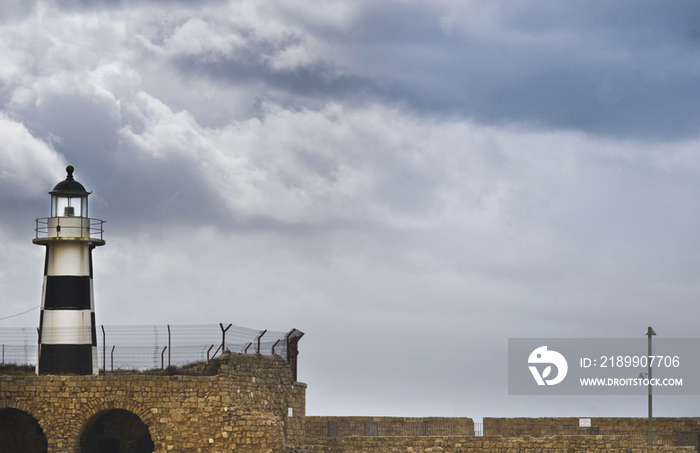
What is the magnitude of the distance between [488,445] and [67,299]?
13.9m

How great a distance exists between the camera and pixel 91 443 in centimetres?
3566

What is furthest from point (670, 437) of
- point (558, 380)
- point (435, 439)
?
point (435, 439)

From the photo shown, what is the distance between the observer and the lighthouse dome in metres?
37.4

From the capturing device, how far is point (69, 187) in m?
37.6

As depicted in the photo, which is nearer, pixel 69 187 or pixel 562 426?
pixel 69 187

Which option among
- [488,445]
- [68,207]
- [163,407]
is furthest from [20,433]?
[488,445]

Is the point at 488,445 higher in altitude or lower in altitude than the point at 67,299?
lower

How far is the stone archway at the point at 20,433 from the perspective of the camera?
117ft

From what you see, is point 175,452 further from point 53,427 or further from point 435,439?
→ point 435,439

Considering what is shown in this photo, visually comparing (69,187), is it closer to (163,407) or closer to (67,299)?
(67,299)

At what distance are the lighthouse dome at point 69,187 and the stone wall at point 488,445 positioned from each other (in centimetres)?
1071

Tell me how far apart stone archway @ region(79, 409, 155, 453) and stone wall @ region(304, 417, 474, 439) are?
6.81 m

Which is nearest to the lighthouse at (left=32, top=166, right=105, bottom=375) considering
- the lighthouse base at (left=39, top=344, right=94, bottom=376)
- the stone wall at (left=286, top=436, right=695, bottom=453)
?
the lighthouse base at (left=39, top=344, right=94, bottom=376)

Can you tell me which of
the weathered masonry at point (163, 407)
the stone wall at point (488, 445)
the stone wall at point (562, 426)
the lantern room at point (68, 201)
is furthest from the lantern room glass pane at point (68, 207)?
the stone wall at point (562, 426)
